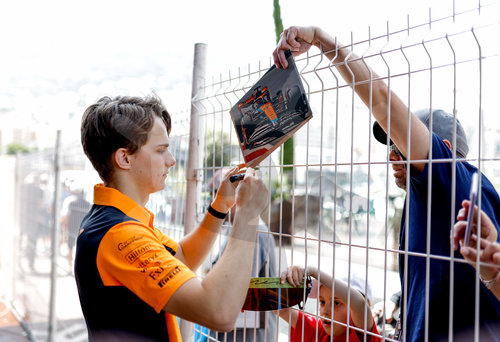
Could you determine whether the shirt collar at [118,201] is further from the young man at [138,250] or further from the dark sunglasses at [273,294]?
the dark sunglasses at [273,294]

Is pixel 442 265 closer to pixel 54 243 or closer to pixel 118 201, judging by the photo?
pixel 118 201

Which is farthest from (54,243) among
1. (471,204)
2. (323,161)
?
(471,204)

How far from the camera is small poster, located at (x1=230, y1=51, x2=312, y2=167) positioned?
111 cm

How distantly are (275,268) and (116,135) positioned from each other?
78 centimetres

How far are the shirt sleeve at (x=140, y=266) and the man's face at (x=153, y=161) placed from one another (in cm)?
17

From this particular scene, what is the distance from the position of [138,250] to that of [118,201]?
0.21 metres

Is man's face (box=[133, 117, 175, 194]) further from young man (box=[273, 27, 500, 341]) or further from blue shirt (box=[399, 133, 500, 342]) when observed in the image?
blue shirt (box=[399, 133, 500, 342])

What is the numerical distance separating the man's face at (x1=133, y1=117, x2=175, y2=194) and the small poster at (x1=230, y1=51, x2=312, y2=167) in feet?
0.77

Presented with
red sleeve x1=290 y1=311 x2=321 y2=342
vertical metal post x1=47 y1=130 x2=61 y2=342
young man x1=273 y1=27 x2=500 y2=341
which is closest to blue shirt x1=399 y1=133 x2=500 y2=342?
young man x1=273 y1=27 x2=500 y2=341

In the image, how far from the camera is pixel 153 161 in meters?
1.16

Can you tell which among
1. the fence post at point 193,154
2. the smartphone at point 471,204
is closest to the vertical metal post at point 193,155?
the fence post at point 193,154

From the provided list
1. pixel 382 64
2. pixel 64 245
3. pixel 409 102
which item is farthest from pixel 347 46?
pixel 64 245

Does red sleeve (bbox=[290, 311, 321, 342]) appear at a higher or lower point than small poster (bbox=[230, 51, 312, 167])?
lower

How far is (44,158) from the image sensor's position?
4.51 metres
